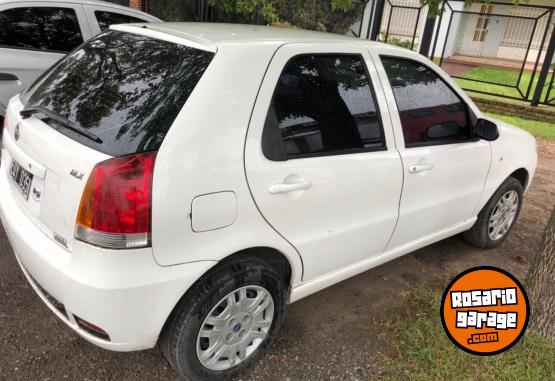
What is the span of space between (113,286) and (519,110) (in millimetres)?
10180

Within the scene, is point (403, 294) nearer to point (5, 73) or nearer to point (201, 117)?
point (201, 117)

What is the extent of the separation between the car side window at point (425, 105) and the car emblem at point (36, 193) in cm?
201

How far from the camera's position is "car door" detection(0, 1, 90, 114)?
4.39 meters

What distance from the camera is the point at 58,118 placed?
2.16 metres

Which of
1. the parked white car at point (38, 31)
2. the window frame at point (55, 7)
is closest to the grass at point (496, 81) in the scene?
the parked white car at point (38, 31)

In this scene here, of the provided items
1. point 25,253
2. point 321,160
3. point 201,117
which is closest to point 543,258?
point 321,160

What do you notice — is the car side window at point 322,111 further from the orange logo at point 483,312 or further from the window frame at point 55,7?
the window frame at point 55,7

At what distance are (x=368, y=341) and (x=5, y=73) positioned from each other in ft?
12.9

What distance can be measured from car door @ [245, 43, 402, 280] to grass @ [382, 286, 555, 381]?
1.82 feet

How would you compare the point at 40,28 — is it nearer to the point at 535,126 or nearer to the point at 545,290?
the point at 545,290

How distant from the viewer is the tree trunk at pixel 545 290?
9.30 feet

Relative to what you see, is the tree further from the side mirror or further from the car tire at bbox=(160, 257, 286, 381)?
the car tire at bbox=(160, 257, 286, 381)

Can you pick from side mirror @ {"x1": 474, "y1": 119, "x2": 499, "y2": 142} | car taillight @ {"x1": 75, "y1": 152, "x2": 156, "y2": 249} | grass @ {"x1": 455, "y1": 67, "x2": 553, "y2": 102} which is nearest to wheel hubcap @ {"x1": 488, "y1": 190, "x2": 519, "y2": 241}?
side mirror @ {"x1": 474, "y1": 119, "x2": 499, "y2": 142}

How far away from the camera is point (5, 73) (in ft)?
14.3
